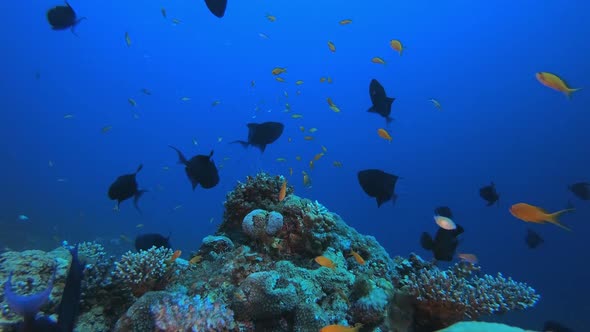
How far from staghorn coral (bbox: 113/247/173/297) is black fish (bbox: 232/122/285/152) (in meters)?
2.36

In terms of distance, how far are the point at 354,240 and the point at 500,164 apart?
90.9 meters

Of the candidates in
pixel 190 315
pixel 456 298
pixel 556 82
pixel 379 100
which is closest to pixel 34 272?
pixel 190 315

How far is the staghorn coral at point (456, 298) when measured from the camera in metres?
3.84

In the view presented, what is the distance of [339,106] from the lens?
8925 cm

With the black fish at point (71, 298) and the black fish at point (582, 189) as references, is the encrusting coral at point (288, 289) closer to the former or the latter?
the black fish at point (71, 298)

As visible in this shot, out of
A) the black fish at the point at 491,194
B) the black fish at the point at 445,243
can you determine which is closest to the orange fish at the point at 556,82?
the black fish at the point at 445,243

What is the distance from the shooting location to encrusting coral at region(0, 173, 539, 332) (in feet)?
11.4

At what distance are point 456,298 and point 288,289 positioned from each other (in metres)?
1.97

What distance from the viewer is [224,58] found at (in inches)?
4171

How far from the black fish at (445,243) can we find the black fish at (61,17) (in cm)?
730

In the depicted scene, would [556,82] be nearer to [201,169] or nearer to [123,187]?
[201,169]

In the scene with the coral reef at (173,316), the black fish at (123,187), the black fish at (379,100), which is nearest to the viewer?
the coral reef at (173,316)

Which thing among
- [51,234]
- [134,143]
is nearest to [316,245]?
[51,234]

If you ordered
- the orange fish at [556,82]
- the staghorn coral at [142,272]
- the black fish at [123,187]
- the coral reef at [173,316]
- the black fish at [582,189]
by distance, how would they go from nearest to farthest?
the coral reef at [173,316] < the staghorn coral at [142,272] < the orange fish at [556,82] < the black fish at [123,187] < the black fish at [582,189]
